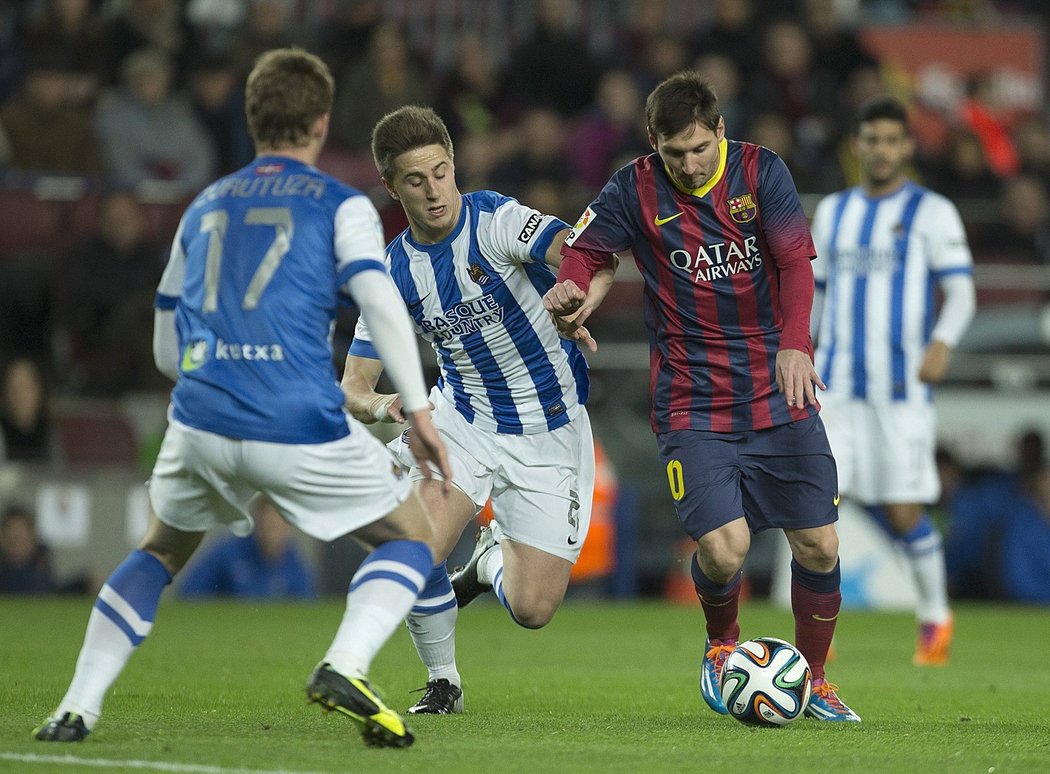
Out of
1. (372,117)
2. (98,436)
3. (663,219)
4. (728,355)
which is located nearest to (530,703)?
(728,355)

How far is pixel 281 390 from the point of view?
489 centimetres

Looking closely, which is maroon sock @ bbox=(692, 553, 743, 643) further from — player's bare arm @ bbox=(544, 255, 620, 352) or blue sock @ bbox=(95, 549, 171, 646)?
blue sock @ bbox=(95, 549, 171, 646)

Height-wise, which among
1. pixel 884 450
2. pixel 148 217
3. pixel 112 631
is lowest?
pixel 112 631

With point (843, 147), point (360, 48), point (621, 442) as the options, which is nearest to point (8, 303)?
point (360, 48)

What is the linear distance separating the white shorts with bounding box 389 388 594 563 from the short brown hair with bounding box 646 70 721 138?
1.35m

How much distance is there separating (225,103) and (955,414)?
6.52 m

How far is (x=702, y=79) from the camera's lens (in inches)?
238

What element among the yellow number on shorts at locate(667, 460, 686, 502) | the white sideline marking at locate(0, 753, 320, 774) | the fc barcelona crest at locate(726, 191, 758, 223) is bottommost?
the white sideline marking at locate(0, 753, 320, 774)

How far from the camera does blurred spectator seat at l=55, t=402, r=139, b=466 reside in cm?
1256

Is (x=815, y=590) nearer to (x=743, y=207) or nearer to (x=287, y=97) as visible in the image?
(x=743, y=207)

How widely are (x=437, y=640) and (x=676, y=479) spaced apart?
3.47ft

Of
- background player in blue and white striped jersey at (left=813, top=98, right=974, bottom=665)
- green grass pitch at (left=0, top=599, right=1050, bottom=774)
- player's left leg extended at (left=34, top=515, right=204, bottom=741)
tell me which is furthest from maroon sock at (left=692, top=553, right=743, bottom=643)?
background player in blue and white striped jersey at (left=813, top=98, right=974, bottom=665)

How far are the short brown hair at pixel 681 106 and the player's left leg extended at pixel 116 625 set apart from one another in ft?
7.12

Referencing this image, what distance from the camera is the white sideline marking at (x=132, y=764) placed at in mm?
4461
